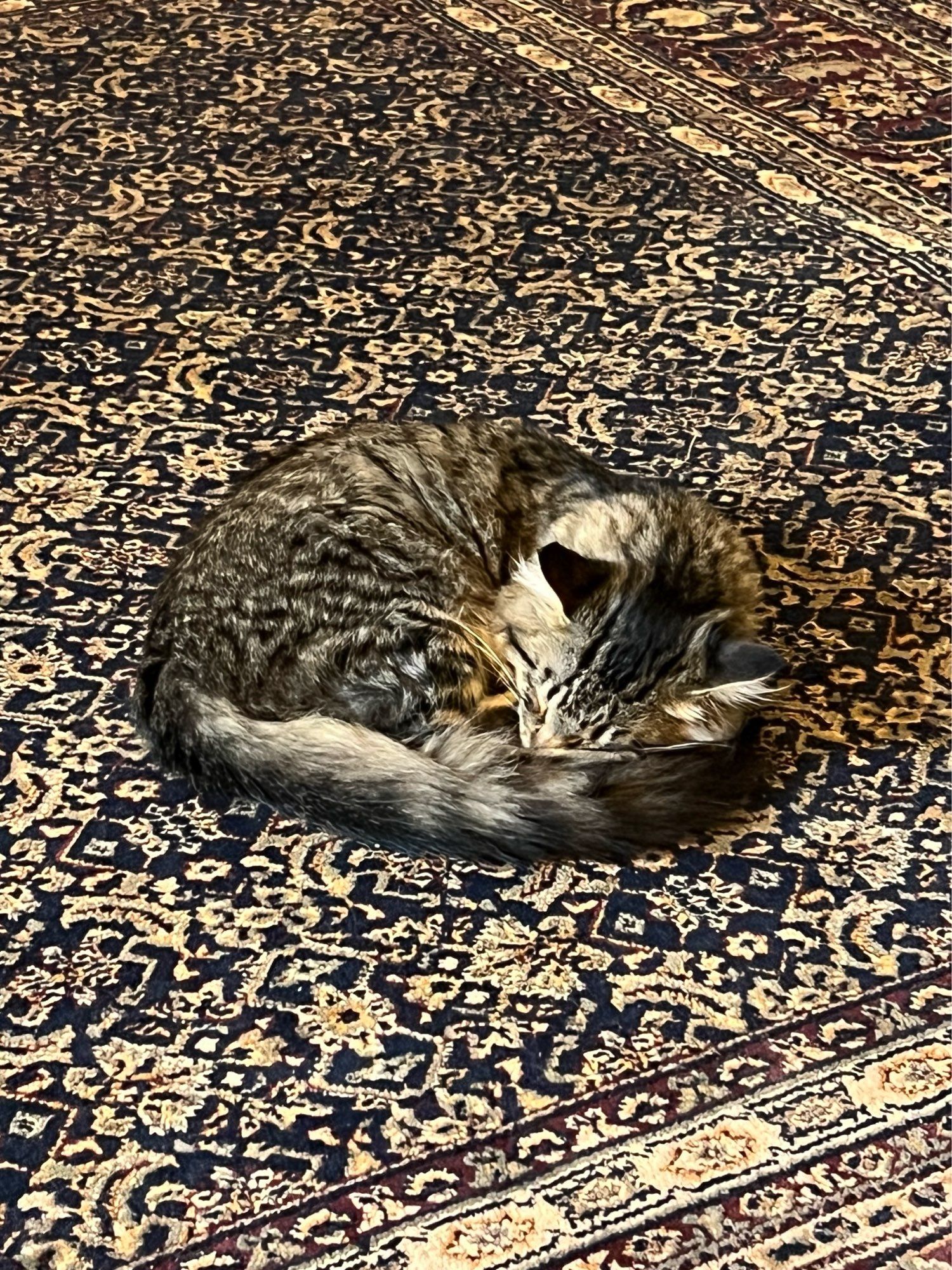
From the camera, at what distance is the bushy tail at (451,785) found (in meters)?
1.81

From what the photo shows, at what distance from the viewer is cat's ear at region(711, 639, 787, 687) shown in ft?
5.94

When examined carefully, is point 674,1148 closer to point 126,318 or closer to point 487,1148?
point 487,1148

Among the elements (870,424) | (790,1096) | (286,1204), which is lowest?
(286,1204)

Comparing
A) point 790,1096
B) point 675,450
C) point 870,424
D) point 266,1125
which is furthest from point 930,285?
point 266,1125

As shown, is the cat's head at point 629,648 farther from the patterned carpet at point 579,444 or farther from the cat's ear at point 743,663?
the patterned carpet at point 579,444

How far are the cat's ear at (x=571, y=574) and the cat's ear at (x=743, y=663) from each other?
0.17 meters

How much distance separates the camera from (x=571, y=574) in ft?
6.11

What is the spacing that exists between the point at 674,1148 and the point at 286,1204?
Result: 0.40 meters

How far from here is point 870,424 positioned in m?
2.71

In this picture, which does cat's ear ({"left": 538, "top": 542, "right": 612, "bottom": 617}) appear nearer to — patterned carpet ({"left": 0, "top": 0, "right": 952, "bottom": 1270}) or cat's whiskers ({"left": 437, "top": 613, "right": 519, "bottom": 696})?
cat's whiskers ({"left": 437, "top": 613, "right": 519, "bottom": 696})

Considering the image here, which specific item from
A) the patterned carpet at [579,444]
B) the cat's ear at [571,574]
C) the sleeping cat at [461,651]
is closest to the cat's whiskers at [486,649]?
the sleeping cat at [461,651]

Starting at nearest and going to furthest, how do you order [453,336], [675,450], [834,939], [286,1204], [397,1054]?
[286,1204] → [397,1054] → [834,939] → [675,450] → [453,336]

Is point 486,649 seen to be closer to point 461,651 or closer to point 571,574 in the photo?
point 461,651

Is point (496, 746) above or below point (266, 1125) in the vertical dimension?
above
